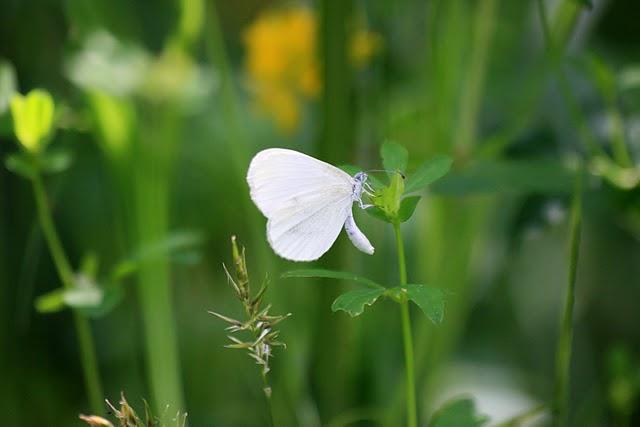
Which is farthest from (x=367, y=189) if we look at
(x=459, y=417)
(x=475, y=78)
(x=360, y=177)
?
(x=475, y=78)

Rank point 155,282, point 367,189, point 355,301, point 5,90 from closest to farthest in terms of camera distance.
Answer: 1. point 355,301
2. point 367,189
3. point 5,90
4. point 155,282

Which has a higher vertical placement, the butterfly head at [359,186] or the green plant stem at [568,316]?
the butterfly head at [359,186]

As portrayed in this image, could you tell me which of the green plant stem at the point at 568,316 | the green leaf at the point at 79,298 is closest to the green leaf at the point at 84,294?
the green leaf at the point at 79,298

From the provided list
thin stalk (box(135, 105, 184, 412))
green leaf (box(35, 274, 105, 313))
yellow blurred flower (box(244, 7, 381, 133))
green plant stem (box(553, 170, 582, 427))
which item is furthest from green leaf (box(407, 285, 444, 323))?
yellow blurred flower (box(244, 7, 381, 133))

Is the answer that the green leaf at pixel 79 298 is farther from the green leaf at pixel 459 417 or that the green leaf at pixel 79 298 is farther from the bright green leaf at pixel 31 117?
the green leaf at pixel 459 417

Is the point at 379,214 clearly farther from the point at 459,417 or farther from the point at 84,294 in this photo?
the point at 84,294

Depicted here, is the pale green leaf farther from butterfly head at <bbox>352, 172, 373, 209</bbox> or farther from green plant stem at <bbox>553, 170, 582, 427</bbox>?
green plant stem at <bbox>553, 170, 582, 427</bbox>
